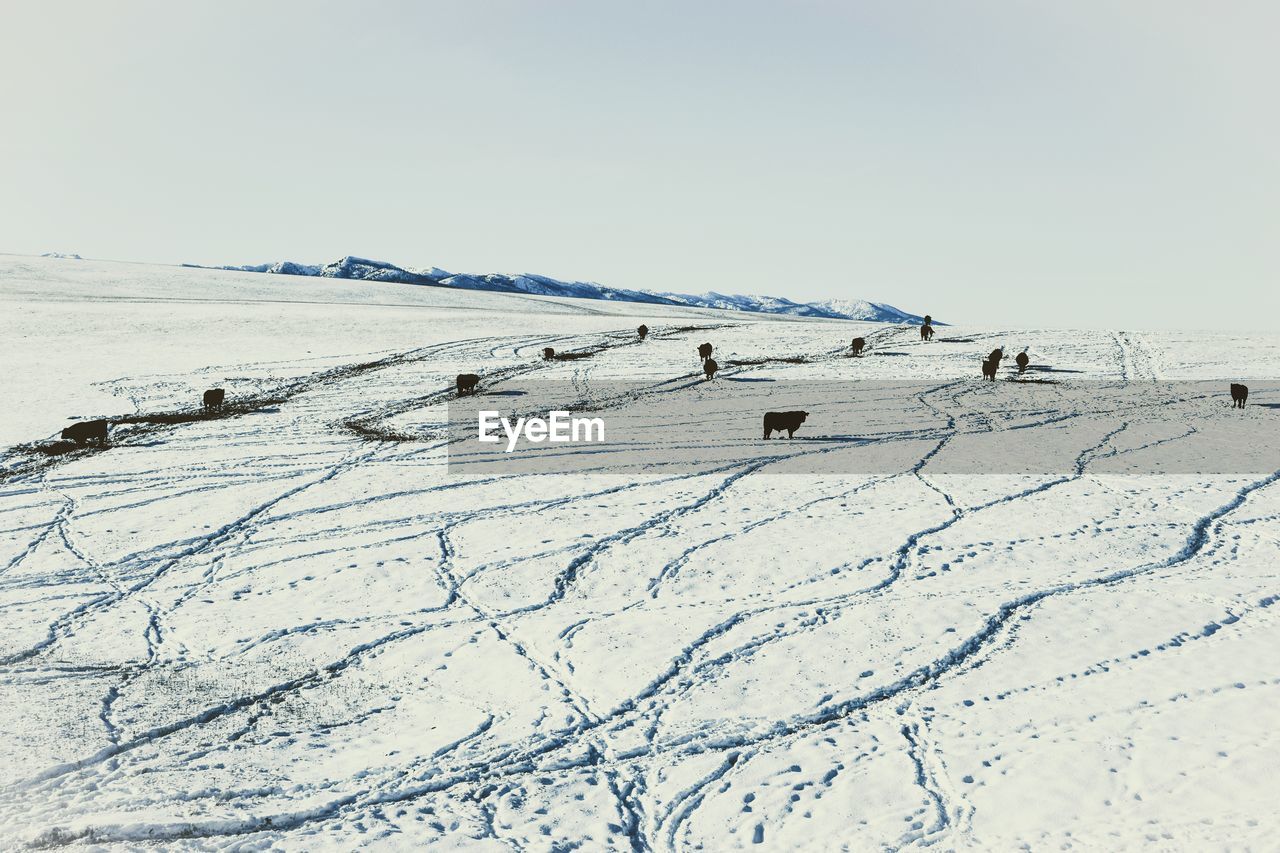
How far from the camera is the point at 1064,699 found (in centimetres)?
812

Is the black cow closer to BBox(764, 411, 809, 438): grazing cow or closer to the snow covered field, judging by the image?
the snow covered field

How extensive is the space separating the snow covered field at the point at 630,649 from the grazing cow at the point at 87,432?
77 centimetres

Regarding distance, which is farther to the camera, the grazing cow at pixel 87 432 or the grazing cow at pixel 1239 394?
the grazing cow at pixel 1239 394

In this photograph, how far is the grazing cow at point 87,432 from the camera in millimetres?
18422

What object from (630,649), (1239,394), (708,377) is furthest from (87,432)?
(1239,394)

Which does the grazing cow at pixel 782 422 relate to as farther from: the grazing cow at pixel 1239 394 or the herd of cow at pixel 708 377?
the grazing cow at pixel 1239 394

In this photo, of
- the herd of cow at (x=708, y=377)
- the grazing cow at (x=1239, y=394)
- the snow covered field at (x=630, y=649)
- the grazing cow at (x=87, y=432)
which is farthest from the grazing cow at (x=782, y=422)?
the grazing cow at (x=87, y=432)

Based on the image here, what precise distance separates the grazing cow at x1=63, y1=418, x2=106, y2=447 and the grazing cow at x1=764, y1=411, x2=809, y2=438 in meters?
12.6

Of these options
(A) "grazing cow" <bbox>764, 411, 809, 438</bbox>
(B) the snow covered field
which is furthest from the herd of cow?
(B) the snow covered field

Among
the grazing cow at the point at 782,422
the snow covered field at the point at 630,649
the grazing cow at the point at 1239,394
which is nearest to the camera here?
the snow covered field at the point at 630,649

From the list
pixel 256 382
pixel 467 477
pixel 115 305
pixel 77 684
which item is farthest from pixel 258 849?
pixel 115 305

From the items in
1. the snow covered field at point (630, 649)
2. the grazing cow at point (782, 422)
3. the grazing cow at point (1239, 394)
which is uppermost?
the grazing cow at point (1239, 394)

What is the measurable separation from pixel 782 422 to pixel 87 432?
13.2 meters

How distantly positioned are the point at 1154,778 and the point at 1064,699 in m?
1.22
